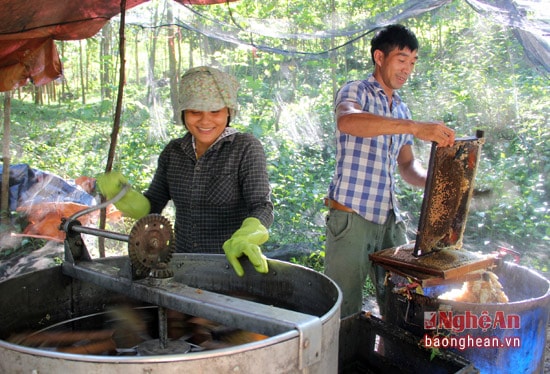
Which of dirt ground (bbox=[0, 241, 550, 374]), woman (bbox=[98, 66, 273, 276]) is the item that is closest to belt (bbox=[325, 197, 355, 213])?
woman (bbox=[98, 66, 273, 276])

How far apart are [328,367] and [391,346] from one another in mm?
813

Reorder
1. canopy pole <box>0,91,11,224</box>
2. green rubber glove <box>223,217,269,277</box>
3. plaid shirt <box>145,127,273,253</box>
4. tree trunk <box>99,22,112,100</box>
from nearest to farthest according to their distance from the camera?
green rubber glove <box>223,217,269,277</box> → plaid shirt <box>145,127,273,253</box> → canopy pole <box>0,91,11,224</box> → tree trunk <box>99,22,112,100</box>

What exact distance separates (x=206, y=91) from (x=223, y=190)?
20.2 inches

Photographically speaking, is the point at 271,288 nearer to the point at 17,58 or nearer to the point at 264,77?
the point at 17,58

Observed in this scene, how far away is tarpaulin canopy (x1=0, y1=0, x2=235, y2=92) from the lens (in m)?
3.27

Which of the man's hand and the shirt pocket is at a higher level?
the man's hand

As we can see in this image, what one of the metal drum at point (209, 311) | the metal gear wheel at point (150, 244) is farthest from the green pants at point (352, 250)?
the metal gear wheel at point (150, 244)

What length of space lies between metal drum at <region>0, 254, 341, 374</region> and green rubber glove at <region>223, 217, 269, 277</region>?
0.16 m

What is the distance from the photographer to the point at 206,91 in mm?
2352

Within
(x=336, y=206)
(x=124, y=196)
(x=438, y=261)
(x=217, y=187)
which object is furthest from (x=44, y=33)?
(x=438, y=261)

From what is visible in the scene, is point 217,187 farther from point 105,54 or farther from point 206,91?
point 105,54

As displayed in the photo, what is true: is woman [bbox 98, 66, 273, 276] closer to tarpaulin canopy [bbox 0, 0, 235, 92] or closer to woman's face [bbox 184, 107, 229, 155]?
woman's face [bbox 184, 107, 229, 155]

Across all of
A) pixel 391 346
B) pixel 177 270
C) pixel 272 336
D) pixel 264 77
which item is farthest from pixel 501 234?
pixel 264 77

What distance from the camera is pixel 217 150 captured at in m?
2.58
